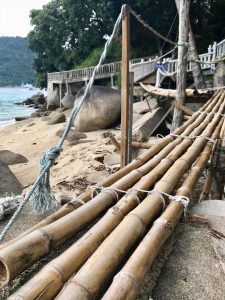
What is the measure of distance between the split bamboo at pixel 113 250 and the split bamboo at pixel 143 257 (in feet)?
0.20

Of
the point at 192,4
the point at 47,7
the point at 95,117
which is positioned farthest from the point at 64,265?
the point at 47,7

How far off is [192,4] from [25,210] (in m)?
21.4

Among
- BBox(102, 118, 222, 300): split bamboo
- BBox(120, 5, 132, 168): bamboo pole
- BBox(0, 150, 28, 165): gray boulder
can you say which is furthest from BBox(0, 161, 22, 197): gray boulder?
BBox(102, 118, 222, 300): split bamboo

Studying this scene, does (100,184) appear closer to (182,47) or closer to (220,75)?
(182,47)

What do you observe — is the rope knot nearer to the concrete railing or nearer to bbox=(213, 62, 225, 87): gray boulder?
the concrete railing

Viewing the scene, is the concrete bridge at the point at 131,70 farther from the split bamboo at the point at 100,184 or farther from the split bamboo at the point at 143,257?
the split bamboo at the point at 143,257

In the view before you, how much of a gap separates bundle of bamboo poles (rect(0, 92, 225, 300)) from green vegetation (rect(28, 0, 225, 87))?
1537 cm

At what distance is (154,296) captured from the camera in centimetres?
165

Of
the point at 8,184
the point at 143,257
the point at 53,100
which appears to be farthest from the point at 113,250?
the point at 53,100

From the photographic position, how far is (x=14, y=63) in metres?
117

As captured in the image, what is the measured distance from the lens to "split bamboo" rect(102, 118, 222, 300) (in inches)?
53.4

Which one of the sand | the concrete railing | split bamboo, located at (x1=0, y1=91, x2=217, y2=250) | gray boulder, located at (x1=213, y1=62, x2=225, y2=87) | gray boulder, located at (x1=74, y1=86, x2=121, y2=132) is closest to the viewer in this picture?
split bamboo, located at (x1=0, y1=91, x2=217, y2=250)

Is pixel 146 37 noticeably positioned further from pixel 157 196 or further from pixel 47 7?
pixel 157 196

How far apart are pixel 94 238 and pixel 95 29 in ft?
87.4
